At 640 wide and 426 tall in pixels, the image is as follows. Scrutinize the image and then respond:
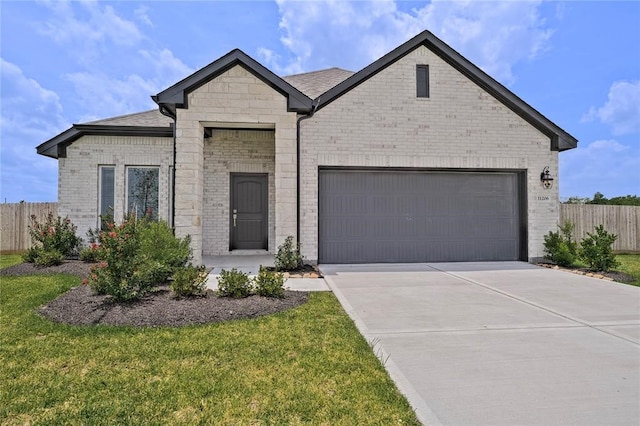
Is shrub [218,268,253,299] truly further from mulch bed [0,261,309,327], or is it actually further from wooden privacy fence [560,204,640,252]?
wooden privacy fence [560,204,640,252]

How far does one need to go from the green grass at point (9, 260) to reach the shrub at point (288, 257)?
7646mm

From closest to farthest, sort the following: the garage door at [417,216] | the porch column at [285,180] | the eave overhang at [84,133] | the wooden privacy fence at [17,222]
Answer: the porch column at [285,180]
the garage door at [417,216]
the eave overhang at [84,133]
the wooden privacy fence at [17,222]

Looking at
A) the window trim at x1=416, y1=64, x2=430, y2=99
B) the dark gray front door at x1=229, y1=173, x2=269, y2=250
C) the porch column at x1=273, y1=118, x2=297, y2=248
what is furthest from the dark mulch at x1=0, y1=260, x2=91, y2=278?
the window trim at x1=416, y1=64, x2=430, y2=99

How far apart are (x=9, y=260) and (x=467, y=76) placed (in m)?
14.4

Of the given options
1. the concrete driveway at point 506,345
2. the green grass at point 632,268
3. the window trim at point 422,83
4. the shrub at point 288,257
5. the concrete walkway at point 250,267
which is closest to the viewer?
the concrete driveway at point 506,345

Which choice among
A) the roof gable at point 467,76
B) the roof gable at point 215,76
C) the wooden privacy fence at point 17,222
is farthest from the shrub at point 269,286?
the wooden privacy fence at point 17,222

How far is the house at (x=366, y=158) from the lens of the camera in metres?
8.47

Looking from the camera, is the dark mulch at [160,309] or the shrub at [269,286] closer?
the dark mulch at [160,309]

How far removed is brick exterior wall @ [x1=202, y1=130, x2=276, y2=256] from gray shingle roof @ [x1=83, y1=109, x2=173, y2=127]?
5.72 feet

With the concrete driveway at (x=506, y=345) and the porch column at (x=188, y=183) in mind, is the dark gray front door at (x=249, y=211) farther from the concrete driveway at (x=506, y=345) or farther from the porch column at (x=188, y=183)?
the concrete driveway at (x=506, y=345)

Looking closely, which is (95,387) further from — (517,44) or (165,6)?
(517,44)

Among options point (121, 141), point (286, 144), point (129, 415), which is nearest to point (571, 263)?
point (286, 144)

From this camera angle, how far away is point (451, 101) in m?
9.67

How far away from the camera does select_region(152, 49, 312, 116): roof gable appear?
8234 mm
